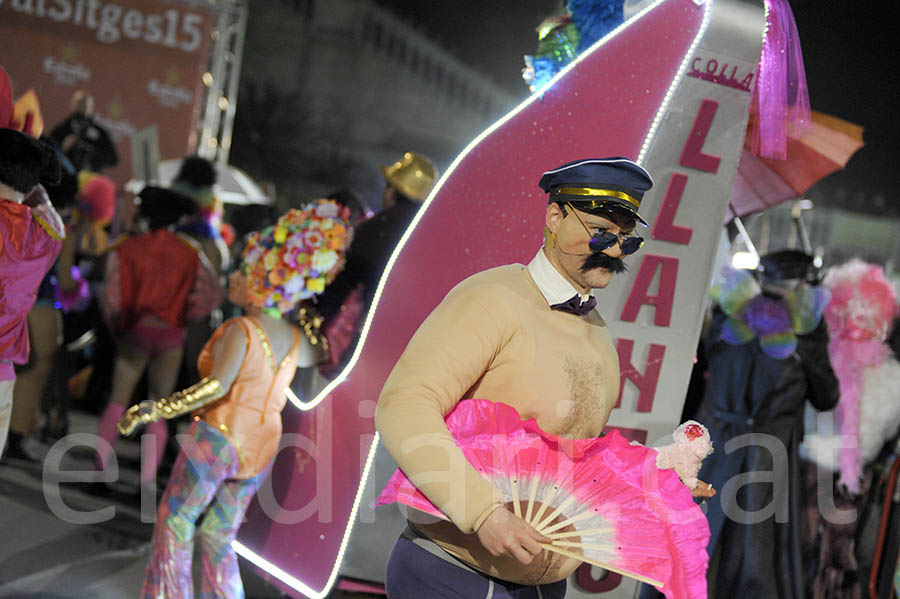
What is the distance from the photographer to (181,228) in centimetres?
670

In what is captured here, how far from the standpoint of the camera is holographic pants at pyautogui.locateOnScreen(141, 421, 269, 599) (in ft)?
11.8

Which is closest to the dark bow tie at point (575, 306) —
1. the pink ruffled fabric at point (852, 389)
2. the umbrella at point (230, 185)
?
the pink ruffled fabric at point (852, 389)

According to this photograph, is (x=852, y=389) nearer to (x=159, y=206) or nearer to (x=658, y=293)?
(x=658, y=293)

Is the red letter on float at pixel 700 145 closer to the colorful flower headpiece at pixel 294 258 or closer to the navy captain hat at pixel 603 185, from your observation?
the navy captain hat at pixel 603 185

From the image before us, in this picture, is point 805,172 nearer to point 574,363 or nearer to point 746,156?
point 746,156

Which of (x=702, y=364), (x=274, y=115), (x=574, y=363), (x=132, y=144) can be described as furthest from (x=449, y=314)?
(x=274, y=115)

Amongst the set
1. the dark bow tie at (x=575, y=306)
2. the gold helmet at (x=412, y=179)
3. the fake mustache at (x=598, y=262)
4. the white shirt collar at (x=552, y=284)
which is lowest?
the gold helmet at (x=412, y=179)

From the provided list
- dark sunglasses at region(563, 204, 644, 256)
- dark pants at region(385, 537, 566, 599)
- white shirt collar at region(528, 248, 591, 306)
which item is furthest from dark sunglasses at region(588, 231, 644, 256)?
dark pants at region(385, 537, 566, 599)

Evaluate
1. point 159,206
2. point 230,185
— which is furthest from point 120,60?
point 159,206

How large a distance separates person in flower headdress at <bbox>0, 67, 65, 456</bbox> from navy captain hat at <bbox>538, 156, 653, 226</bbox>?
2179mm

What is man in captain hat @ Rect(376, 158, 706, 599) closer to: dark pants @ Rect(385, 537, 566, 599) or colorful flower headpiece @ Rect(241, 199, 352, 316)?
dark pants @ Rect(385, 537, 566, 599)

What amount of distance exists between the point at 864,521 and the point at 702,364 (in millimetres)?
1212

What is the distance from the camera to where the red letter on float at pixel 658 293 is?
3.27 meters

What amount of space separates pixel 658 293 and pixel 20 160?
238 centimetres
